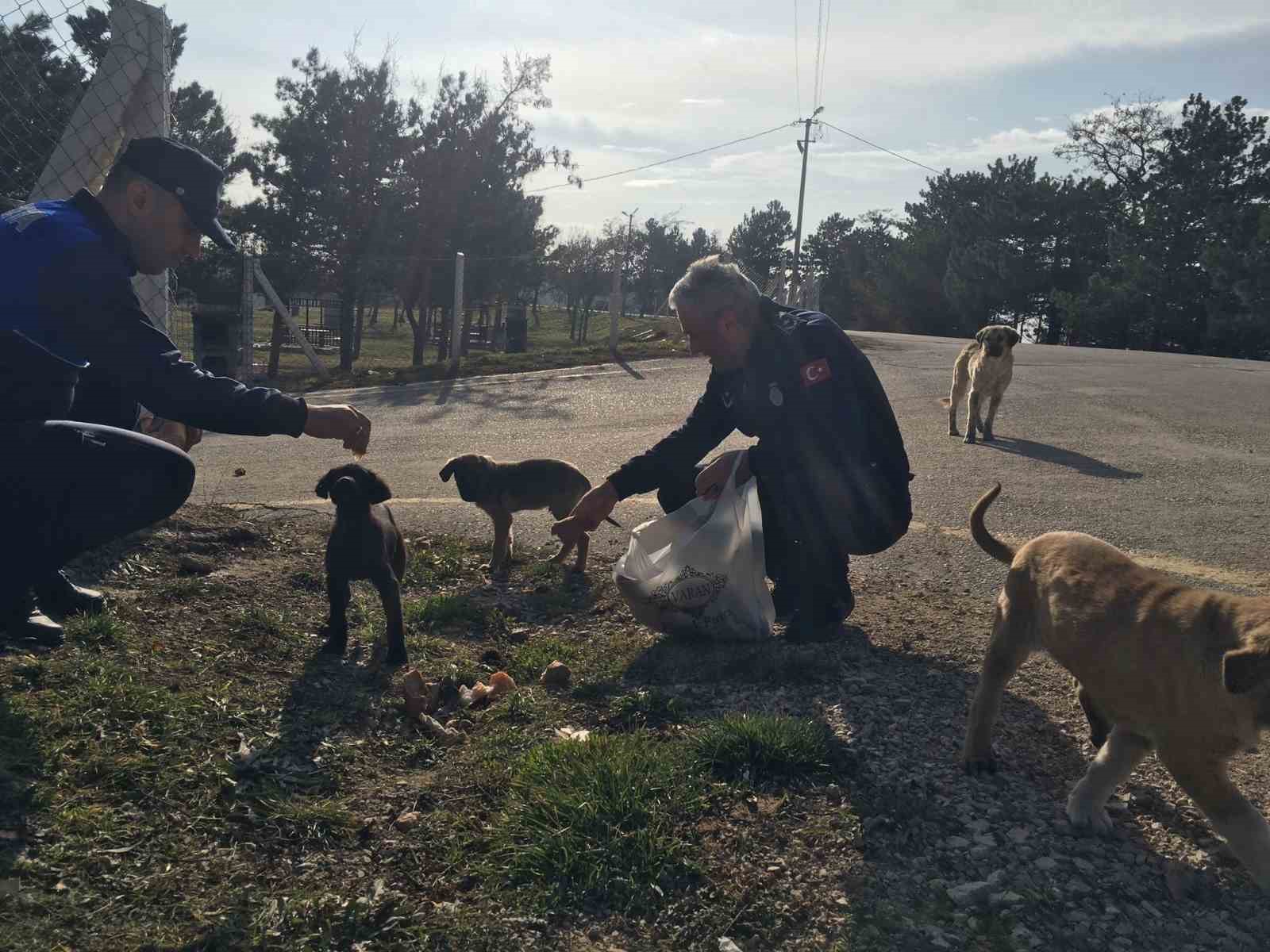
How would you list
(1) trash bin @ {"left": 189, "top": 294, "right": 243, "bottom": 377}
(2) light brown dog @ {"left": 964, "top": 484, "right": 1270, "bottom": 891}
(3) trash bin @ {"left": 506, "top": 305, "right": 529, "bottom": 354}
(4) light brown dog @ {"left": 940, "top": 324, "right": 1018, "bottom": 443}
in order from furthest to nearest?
(3) trash bin @ {"left": 506, "top": 305, "right": 529, "bottom": 354}
(1) trash bin @ {"left": 189, "top": 294, "right": 243, "bottom": 377}
(4) light brown dog @ {"left": 940, "top": 324, "right": 1018, "bottom": 443}
(2) light brown dog @ {"left": 964, "top": 484, "right": 1270, "bottom": 891}

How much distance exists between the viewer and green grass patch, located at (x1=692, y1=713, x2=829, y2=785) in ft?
10.4

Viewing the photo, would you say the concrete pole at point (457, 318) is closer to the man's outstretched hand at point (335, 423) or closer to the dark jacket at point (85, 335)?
the man's outstretched hand at point (335, 423)

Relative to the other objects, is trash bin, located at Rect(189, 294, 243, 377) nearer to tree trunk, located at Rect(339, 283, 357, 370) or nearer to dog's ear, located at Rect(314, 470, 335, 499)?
tree trunk, located at Rect(339, 283, 357, 370)

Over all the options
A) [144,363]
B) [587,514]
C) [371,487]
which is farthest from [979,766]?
[144,363]

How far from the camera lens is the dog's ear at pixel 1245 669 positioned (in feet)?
8.00

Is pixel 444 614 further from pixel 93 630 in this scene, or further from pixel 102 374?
pixel 102 374

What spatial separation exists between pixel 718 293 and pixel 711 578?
1.27 metres

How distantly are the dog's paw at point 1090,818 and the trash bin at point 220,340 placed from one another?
49.5 feet

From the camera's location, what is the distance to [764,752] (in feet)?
10.5

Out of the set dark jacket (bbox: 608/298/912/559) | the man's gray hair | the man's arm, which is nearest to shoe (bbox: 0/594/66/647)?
the man's arm

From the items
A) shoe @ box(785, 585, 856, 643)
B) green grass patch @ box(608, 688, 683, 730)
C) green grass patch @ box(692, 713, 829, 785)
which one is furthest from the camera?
shoe @ box(785, 585, 856, 643)

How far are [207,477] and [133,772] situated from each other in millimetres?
5399

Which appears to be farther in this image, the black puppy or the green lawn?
the green lawn

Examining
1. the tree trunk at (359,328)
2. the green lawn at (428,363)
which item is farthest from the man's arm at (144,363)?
the tree trunk at (359,328)
